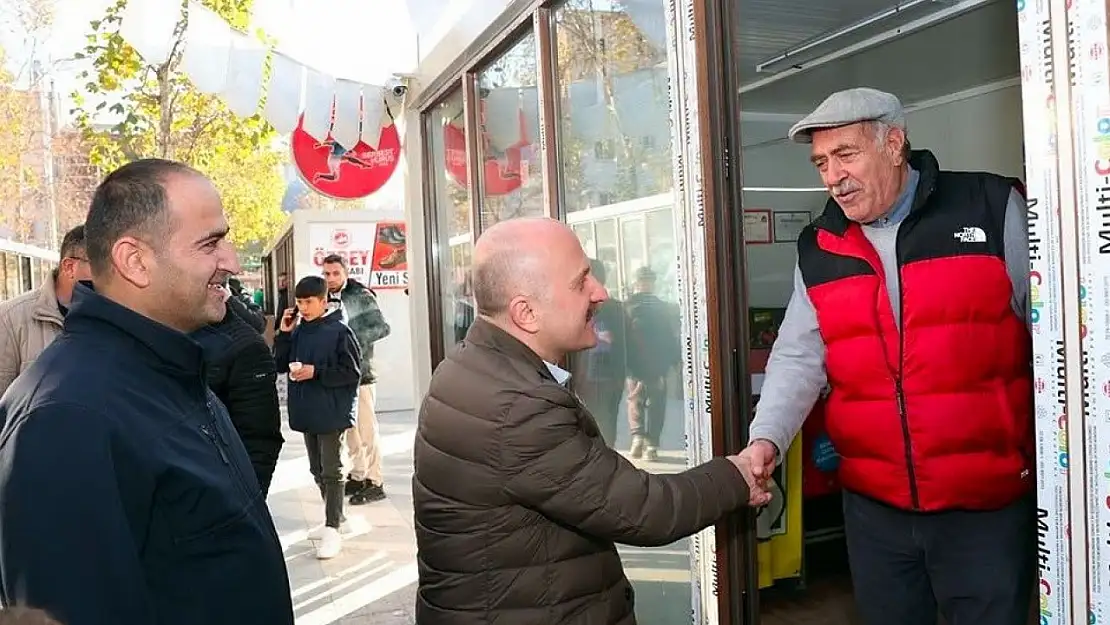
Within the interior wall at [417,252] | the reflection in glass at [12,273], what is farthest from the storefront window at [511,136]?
the reflection in glass at [12,273]

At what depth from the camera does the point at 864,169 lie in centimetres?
239

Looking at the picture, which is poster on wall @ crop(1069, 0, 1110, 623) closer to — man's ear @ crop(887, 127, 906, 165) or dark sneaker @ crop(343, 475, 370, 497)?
man's ear @ crop(887, 127, 906, 165)

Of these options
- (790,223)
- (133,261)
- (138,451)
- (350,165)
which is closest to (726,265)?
(133,261)

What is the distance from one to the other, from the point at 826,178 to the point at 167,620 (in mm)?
1937

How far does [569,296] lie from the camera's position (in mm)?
1945

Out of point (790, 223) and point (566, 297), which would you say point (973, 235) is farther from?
point (790, 223)

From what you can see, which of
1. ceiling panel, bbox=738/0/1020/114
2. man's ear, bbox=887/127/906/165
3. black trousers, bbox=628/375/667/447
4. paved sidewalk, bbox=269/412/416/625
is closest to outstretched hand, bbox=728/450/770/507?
man's ear, bbox=887/127/906/165

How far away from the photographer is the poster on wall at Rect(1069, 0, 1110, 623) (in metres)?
1.55

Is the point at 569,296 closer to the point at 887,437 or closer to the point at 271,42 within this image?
the point at 887,437

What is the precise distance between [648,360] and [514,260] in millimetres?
1726

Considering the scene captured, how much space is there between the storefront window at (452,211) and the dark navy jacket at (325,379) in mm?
941

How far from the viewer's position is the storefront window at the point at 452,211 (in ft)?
21.6

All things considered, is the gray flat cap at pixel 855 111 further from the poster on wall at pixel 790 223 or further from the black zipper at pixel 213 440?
the poster on wall at pixel 790 223

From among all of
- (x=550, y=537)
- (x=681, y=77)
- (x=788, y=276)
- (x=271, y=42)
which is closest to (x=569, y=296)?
(x=550, y=537)
